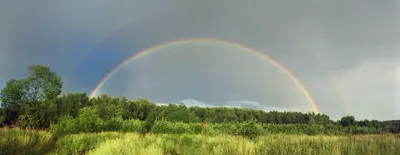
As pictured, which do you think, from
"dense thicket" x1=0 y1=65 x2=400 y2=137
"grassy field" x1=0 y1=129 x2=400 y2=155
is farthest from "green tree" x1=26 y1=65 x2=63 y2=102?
"grassy field" x1=0 y1=129 x2=400 y2=155

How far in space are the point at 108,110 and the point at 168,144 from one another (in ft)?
145

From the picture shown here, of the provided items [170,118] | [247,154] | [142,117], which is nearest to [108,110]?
[170,118]

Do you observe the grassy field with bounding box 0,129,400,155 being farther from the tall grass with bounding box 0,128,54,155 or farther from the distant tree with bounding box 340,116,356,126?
the distant tree with bounding box 340,116,356,126

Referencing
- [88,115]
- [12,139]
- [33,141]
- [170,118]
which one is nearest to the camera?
[12,139]

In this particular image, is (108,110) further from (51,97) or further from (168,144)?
(168,144)

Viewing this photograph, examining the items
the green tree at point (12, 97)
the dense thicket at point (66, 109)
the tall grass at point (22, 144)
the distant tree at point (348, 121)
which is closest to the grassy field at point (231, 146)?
the tall grass at point (22, 144)

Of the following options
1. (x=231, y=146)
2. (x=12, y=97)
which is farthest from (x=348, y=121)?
(x=231, y=146)

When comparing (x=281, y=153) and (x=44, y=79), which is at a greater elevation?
(x=44, y=79)

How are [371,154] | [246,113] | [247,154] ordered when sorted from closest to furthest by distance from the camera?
[247,154] < [371,154] < [246,113]

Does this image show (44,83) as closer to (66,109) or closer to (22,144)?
(66,109)

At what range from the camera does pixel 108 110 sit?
201 ft

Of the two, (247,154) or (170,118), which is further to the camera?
(170,118)

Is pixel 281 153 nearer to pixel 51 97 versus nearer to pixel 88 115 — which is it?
pixel 88 115

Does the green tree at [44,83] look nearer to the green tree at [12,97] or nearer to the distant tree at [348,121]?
the green tree at [12,97]
